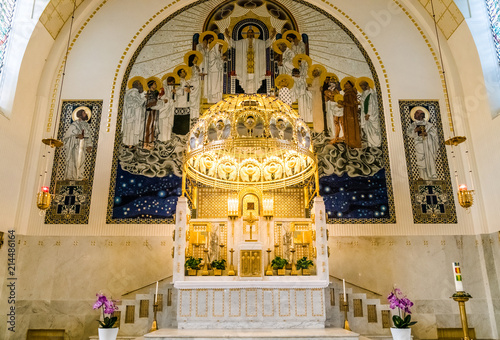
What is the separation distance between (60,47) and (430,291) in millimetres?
12650

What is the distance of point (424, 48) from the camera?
12.7 meters

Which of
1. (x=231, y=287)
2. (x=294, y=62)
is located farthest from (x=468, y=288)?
(x=294, y=62)

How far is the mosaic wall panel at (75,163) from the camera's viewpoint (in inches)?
437

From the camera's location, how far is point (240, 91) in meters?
12.6

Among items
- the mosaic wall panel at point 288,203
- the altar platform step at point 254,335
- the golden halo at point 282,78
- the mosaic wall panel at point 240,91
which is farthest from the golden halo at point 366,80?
the altar platform step at point 254,335

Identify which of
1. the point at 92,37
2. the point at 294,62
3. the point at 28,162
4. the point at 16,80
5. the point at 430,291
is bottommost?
the point at 430,291

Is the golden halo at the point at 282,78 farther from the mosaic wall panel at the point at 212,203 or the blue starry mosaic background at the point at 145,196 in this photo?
the blue starry mosaic background at the point at 145,196

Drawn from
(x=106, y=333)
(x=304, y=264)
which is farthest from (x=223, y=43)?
(x=106, y=333)

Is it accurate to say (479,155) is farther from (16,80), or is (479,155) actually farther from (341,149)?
(16,80)

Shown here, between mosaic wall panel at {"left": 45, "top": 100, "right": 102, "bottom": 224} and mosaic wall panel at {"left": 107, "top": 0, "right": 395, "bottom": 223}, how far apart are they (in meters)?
0.70

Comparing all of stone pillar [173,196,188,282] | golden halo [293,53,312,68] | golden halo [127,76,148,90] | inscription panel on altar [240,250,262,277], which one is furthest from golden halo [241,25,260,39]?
inscription panel on altar [240,250,262,277]

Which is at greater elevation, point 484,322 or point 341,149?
point 341,149

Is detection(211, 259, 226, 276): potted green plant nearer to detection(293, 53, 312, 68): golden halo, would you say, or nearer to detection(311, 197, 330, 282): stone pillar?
detection(311, 197, 330, 282): stone pillar

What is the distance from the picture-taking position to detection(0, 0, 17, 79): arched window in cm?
1109
